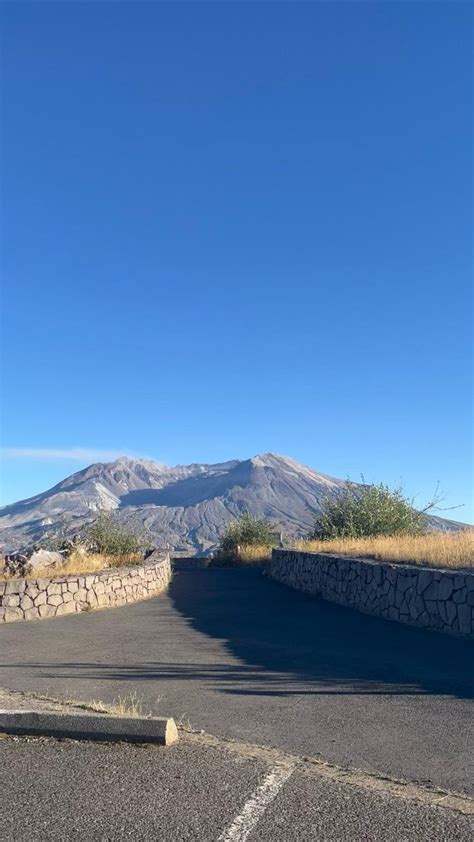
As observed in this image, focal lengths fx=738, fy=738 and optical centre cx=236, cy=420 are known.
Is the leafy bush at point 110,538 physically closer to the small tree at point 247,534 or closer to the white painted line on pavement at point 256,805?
the small tree at point 247,534

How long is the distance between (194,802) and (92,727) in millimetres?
1511

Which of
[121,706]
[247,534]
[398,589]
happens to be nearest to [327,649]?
[398,589]

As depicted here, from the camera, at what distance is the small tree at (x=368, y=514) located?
24.5 m

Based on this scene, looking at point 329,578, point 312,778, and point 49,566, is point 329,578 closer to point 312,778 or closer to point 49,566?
point 49,566

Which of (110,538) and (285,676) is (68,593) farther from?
(110,538)

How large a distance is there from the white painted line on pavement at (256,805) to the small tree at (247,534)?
29.8 metres

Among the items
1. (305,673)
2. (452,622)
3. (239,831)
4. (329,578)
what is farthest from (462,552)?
(239,831)

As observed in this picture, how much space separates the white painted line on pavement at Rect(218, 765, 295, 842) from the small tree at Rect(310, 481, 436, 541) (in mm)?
19258

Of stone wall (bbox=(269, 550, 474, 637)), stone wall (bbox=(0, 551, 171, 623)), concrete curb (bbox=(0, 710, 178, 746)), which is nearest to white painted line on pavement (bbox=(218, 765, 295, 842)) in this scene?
concrete curb (bbox=(0, 710, 178, 746))

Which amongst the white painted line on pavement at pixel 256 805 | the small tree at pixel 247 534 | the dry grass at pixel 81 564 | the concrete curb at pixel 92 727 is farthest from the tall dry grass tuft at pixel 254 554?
the white painted line on pavement at pixel 256 805

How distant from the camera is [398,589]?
13.3 meters

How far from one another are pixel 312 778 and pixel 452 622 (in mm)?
6946

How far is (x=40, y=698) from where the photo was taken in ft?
24.7

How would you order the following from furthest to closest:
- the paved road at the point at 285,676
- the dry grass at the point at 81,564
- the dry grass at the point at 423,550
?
the dry grass at the point at 81,564, the dry grass at the point at 423,550, the paved road at the point at 285,676
